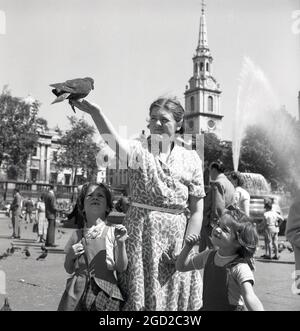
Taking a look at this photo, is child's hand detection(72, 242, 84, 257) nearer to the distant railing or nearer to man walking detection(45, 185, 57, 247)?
man walking detection(45, 185, 57, 247)

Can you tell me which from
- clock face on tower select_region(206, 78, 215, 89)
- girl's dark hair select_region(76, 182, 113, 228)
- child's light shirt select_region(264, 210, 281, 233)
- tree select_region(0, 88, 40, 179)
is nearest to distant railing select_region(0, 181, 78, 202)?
tree select_region(0, 88, 40, 179)

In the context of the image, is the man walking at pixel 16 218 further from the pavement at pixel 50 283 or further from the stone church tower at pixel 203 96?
the stone church tower at pixel 203 96

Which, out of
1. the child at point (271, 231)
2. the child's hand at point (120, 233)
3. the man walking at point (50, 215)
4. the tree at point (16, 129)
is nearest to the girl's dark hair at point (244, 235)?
the child's hand at point (120, 233)

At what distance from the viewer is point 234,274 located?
2.68 m

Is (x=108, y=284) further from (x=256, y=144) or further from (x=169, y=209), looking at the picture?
(x=256, y=144)

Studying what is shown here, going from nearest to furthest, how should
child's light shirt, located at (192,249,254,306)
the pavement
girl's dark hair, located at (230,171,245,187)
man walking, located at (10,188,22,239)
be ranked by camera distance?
child's light shirt, located at (192,249,254,306)
the pavement
girl's dark hair, located at (230,171,245,187)
man walking, located at (10,188,22,239)

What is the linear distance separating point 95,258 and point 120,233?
33 centimetres

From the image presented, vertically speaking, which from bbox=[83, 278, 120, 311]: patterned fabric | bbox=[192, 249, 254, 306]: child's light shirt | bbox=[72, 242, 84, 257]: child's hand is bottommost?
bbox=[83, 278, 120, 311]: patterned fabric

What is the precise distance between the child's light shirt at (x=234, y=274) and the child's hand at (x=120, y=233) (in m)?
0.42

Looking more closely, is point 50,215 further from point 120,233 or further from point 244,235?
point 244,235

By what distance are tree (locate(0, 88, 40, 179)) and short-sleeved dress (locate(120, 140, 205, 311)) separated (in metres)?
41.9

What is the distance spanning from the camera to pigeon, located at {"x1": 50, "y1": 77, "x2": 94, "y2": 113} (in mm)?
2508

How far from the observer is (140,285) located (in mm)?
2727

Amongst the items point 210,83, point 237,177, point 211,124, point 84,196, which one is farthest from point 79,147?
point 210,83
